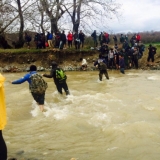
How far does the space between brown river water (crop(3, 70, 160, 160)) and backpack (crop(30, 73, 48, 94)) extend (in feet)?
2.68

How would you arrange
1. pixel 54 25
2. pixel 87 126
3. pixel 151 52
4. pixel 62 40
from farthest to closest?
pixel 54 25, pixel 62 40, pixel 151 52, pixel 87 126

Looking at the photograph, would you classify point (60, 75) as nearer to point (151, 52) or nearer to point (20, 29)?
point (151, 52)

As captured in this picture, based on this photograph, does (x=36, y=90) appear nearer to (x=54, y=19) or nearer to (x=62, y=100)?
(x=62, y=100)

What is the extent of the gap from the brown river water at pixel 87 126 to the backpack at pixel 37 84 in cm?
82

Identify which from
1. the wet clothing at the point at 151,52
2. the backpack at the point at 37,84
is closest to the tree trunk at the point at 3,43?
the wet clothing at the point at 151,52

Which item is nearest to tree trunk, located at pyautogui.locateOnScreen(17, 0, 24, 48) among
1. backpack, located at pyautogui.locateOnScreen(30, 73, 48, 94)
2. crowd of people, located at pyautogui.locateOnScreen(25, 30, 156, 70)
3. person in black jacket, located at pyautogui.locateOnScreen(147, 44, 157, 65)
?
crowd of people, located at pyautogui.locateOnScreen(25, 30, 156, 70)

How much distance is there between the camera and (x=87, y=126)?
8414 mm

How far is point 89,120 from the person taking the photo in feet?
29.5

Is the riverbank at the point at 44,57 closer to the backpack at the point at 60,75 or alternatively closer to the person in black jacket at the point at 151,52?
the person in black jacket at the point at 151,52

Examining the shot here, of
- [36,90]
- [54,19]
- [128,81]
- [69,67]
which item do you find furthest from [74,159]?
[54,19]

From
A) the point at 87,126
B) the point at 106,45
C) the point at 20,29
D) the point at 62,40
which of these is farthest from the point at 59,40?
the point at 87,126

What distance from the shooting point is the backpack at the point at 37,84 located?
9.50m

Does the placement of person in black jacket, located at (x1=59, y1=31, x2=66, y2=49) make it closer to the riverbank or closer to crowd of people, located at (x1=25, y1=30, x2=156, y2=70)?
crowd of people, located at (x1=25, y1=30, x2=156, y2=70)

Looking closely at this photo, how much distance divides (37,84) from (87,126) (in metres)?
2.24
